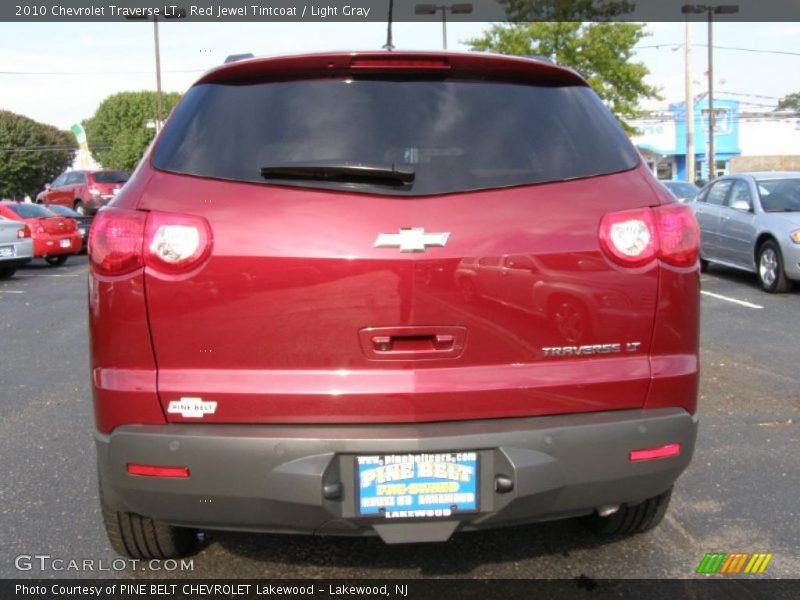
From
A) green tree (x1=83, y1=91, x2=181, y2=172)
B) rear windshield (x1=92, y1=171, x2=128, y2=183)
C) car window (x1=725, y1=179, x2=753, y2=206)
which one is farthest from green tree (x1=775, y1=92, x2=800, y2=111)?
car window (x1=725, y1=179, x2=753, y2=206)

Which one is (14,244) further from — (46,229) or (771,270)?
(771,270)

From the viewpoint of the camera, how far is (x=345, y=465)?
2227 millimetres

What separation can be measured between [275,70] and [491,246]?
91 centimetres

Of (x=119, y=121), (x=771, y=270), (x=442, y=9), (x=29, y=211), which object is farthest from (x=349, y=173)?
(x=119, y=121)

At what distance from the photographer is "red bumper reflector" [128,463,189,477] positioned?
226 cm

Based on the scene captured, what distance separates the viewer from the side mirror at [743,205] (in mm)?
10453

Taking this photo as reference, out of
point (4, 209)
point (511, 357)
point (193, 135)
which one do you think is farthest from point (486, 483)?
point (4, 209)

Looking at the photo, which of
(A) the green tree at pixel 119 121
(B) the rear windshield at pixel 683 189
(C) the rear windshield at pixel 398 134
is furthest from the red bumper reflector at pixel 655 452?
(A) the green tree at pixel 119 121

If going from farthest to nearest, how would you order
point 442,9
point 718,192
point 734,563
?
point 442,9, point 718,192, point 734,563

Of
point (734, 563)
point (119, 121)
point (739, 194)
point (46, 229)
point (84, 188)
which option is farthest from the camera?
point (119, 121)

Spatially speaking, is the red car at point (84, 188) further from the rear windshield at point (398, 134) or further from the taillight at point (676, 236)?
the taillight at point (676, 236)

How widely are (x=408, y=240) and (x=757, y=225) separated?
916 cm

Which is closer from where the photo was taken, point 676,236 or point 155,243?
point 155,243

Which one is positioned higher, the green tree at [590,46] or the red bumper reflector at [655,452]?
the green tree at [590,46]
